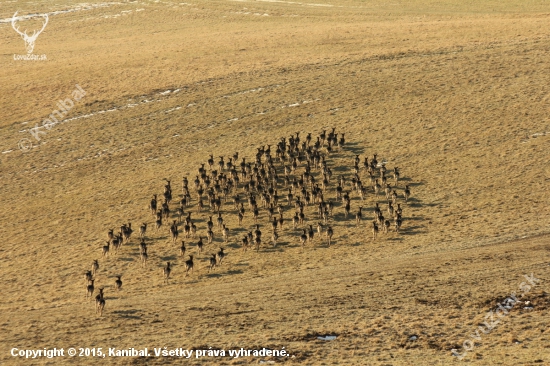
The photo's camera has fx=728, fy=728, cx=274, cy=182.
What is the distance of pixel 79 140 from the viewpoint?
191ft

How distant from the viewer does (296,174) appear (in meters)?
47.2

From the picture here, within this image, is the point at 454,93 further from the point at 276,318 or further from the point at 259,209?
the point at 276,318

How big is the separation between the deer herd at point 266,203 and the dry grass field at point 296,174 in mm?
353

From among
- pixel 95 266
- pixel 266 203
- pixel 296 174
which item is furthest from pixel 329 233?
pixel 95 266

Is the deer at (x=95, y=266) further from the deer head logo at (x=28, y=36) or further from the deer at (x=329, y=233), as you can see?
the deer head logo at (x=28, y=36)

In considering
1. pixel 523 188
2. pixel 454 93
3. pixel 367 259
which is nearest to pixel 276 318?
pixel 367 259

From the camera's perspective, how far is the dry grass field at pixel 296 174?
1118 inches

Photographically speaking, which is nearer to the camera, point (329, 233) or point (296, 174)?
point (329, 233)

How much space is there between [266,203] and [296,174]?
188 inches

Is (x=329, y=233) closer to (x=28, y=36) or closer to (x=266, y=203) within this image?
(x=266, y=203)

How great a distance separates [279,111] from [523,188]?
73.8 feet

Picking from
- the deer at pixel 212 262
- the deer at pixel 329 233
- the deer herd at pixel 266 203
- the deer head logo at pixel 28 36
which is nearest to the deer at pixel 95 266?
the deer herd at pixel 266 203

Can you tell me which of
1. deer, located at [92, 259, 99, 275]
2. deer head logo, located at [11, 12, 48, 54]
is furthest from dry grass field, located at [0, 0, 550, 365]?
deer head logo, located at [11, 12, 48, 54]

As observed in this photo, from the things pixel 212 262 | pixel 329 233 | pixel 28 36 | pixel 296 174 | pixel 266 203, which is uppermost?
pixel 28 36
